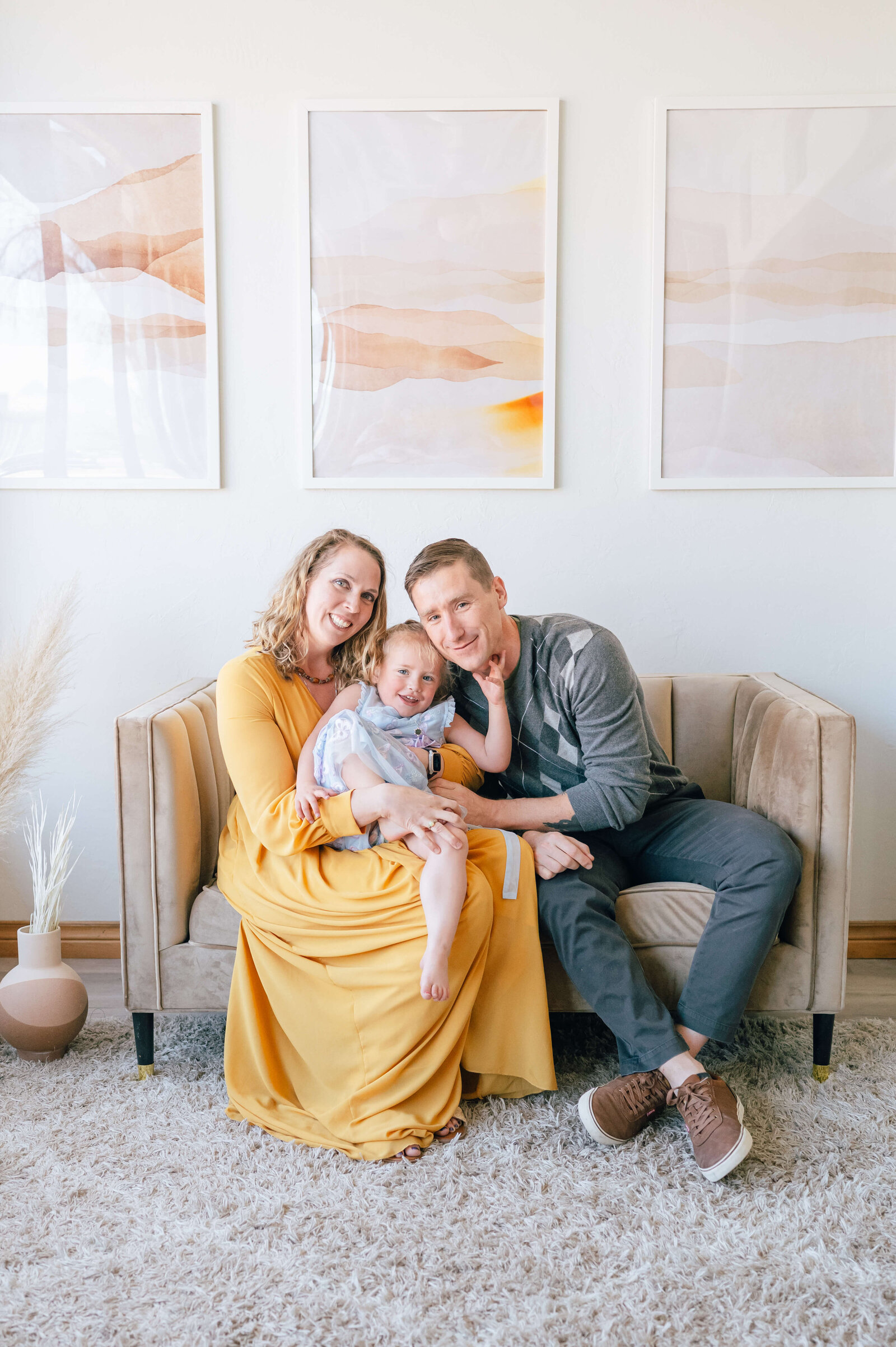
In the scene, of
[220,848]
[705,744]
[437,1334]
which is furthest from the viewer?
[705,744]

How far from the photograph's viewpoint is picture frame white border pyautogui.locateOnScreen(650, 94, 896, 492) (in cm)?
235

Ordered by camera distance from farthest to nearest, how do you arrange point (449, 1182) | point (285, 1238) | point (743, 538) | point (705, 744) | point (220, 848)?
point (743, 538)
point (705, 744)
point (220, 848)
point (449, 1182)
point (285, 1238)

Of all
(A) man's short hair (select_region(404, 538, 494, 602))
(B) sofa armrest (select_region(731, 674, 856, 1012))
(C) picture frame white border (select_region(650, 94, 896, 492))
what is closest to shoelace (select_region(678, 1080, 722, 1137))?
(B) sofa armrest (select_region(731, 674, 856, 1012))

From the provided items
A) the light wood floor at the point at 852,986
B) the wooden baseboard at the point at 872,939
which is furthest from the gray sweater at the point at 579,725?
the wooden baseboard at the point at 872,939

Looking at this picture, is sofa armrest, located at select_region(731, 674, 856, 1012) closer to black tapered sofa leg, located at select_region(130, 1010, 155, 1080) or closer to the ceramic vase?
black tapered sofa leg, located at select_region(130, 1010, 155, 1080)

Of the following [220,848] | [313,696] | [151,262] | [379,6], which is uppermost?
[379,6]

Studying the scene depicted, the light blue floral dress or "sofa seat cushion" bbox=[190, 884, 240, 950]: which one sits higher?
the light blue floral dress

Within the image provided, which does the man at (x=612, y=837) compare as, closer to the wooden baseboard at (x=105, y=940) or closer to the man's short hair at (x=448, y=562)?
the man's short hair at (x=448, y=562)

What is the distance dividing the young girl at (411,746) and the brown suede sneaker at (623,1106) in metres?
0.35

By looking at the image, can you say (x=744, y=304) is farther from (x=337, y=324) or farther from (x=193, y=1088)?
(x=193, y=1088)

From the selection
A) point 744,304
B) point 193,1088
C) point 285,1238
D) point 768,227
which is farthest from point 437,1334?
point 768,227

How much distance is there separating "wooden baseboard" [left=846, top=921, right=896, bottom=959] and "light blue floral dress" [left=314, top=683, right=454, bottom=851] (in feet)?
4.92

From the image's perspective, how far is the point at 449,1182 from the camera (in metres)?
1.57

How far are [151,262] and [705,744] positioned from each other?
6.42 feet
